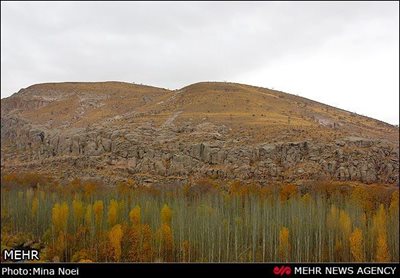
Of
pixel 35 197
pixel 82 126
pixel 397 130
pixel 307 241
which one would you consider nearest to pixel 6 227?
pixel 35 197

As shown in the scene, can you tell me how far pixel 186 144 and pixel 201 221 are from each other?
54.9 ft

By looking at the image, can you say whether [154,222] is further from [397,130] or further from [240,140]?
[397,130]

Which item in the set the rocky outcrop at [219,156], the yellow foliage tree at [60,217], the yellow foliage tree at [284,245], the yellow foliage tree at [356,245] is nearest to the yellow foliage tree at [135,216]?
the yellow foliage tree at [60,217]

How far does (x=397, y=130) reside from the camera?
2559 inches

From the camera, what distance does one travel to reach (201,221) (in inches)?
1314

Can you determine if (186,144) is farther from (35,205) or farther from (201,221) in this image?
(35,205)

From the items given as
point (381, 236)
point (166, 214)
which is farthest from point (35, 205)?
point (381, 236)

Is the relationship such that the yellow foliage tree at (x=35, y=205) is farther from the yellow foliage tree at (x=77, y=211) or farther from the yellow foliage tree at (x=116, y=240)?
the yellow foliage tree at (x=116, y=240)

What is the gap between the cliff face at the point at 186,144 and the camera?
42906 millimetres

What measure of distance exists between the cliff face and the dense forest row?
260 cm

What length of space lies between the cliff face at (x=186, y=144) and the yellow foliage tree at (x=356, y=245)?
15.2m

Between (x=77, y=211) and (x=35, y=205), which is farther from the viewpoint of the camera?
(x=35, y=205)
